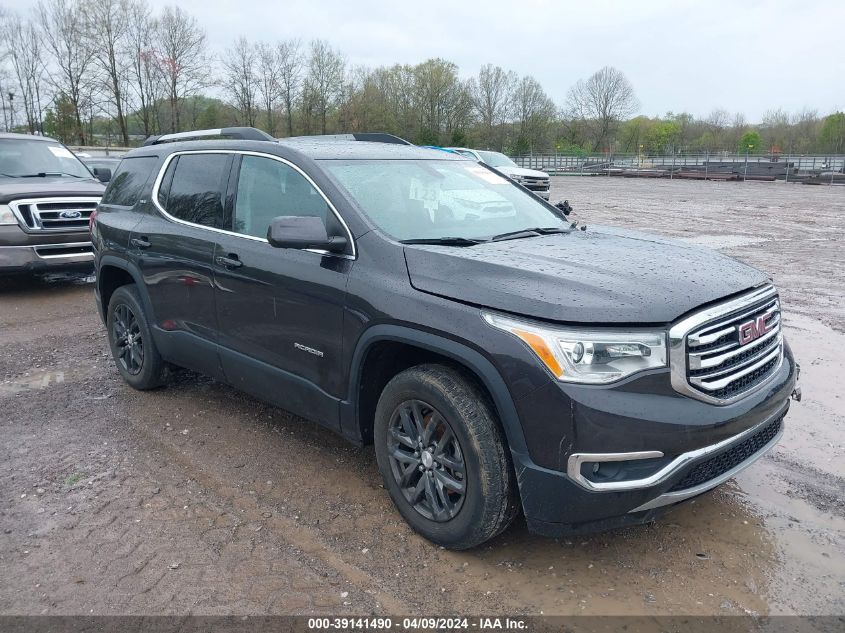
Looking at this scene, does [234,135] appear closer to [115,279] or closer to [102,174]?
[115,279]

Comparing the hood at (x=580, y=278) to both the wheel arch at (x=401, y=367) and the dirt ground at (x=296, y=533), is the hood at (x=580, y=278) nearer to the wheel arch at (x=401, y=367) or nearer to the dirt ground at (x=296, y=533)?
the wheel arch at (x=401, y=367)

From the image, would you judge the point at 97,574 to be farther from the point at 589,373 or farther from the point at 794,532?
the point at 794,532

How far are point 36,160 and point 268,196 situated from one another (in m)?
7.52

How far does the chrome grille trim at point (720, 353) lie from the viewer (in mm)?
2773

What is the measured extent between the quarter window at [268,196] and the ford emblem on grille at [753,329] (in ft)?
6.93

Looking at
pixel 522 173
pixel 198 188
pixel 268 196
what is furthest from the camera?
pixel 522 173

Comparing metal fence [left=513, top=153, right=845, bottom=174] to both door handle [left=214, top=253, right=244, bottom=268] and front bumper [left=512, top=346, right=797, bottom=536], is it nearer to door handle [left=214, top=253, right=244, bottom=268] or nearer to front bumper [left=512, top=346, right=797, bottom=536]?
door handle [left=214, top=253, right=244, bottom=268]

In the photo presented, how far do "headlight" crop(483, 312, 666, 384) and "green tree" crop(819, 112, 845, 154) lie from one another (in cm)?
6452

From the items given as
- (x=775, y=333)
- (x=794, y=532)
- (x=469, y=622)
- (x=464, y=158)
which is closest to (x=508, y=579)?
(x=469, y=622)

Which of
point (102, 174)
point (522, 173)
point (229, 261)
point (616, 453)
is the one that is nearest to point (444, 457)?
point (616, 453)

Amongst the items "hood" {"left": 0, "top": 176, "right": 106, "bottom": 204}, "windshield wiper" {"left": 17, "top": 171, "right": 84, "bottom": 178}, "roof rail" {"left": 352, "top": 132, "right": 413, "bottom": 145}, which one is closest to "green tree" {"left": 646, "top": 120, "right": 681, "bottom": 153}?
"windshield wiper" {"left": 17, "top": 171, "right": 84, "bottom": 178}

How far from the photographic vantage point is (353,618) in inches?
111

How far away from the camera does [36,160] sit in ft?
32.4

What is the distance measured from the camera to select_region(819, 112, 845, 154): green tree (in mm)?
58031
